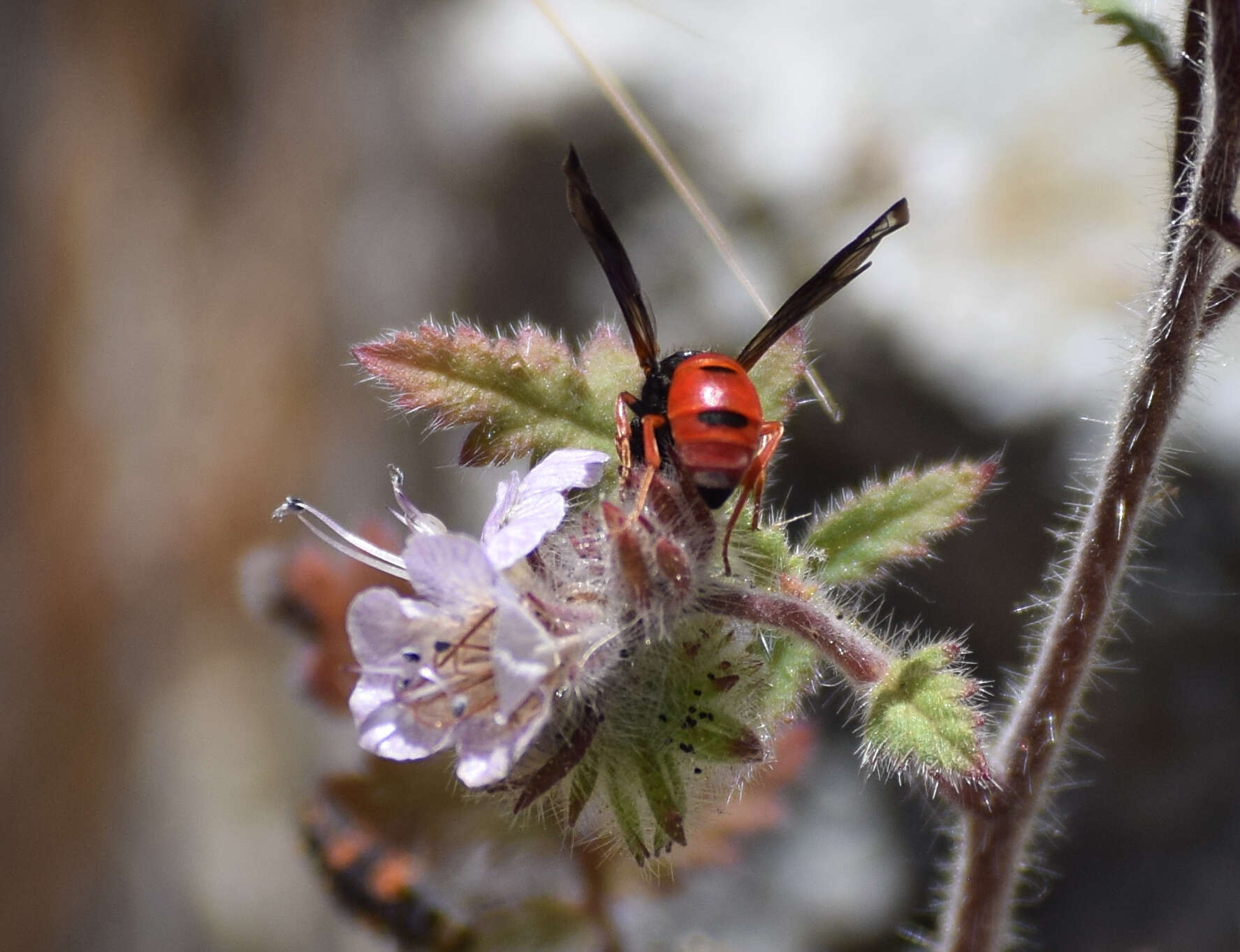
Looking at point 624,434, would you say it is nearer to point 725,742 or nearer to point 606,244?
point 606,244

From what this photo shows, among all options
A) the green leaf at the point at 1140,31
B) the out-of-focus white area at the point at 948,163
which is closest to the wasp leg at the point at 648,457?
the green leaf at the point at 1140,31

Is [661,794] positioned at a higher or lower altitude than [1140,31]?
lower

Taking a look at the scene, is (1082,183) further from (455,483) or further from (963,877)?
(455,483)

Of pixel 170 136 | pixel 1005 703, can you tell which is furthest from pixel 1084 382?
pixel 170 136

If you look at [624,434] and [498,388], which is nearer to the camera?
[624,434]

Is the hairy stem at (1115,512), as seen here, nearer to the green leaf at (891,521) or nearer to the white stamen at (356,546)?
the green leaf at (891,521)

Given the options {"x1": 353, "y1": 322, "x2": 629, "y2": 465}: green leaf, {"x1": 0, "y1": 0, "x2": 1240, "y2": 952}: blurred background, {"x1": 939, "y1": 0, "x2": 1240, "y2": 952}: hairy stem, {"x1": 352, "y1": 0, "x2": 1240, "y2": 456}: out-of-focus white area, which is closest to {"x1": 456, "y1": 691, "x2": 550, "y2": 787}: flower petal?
{"x1": 353, "y1": 322, "x2": 629, "y2": 465}: green leaf

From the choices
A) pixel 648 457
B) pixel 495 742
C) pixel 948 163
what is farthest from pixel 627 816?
pixel 948 163
